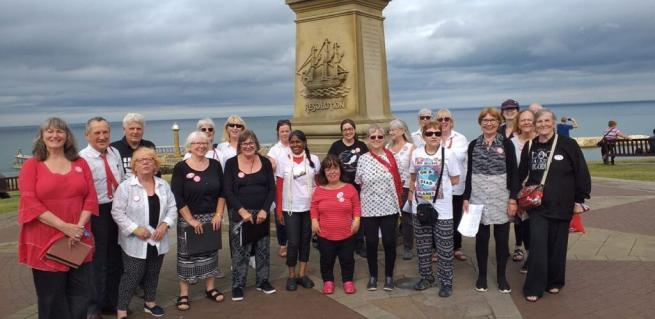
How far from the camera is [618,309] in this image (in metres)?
4.54

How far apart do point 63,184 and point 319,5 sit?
5047mm

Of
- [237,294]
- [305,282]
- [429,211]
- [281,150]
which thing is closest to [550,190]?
[429,211]

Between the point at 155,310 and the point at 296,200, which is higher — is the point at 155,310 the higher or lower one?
the lower one

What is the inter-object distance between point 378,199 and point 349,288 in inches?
35.5

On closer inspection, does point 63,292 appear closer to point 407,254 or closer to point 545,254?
point 407,254

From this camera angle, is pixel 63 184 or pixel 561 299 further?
pixel 561 299

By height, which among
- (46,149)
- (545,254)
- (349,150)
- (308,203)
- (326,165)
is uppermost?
(46,149)

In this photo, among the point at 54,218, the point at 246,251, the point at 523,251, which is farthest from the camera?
the point at 523,251

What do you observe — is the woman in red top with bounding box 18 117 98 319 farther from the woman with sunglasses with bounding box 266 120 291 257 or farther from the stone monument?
the stone monument

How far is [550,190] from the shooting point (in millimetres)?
4855

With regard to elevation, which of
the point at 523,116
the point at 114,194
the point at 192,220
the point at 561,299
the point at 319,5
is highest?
the point at 319,5

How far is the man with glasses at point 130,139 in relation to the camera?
4.88 metres

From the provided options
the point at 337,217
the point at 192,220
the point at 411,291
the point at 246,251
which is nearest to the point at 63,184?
the point at 192,220

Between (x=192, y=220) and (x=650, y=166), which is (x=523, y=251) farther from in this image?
(x=650, y=166)
